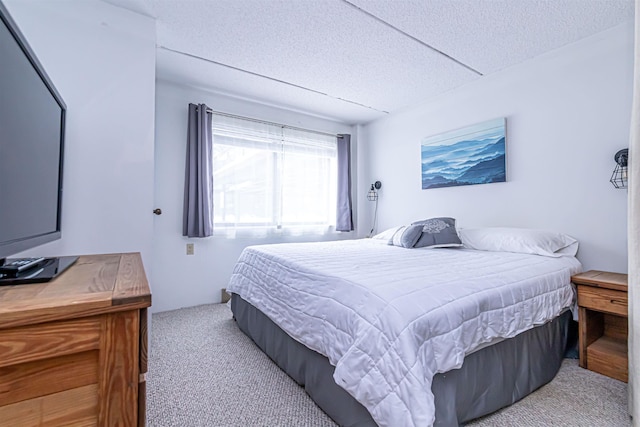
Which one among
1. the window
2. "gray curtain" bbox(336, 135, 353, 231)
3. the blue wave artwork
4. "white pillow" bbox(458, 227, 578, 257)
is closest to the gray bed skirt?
"white pillow" bbox(458, 227, 578, 257)

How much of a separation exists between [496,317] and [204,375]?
1683 mm

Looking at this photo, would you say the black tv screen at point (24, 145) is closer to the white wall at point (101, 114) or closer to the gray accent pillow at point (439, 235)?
the white wall at point (101, 114)

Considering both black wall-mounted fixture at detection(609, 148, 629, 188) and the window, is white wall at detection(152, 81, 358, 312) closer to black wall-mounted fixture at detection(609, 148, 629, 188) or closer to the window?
the window

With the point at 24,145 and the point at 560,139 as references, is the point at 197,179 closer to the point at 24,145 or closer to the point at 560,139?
the point at 24,145

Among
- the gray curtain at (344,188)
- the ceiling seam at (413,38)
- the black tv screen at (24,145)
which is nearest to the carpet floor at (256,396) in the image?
the black tv screen at (24,145)

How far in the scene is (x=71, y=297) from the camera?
24.9 inches

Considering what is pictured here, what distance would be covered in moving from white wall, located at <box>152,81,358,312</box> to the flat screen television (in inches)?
69.9

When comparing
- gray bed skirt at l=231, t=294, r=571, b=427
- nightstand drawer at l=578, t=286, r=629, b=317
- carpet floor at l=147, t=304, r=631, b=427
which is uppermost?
nightstand drawer at l=578, t=286, r=629, b=317

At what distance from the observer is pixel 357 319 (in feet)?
3.84

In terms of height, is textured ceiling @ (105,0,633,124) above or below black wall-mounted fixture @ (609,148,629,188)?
above

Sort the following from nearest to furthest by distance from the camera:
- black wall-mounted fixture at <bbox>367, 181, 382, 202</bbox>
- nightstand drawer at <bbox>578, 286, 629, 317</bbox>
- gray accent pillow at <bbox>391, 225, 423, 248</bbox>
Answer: nightstand drawer at <bbox>578, 286, 629, 317</bbox>
gray accent pillow at <bbox>391, 225, 423, 248</bbox>
black wall-mounted fixture at <bbox>367, 181, 382, 202</bbox>

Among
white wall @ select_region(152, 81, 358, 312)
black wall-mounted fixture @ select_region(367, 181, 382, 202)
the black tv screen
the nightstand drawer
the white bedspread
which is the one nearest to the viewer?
the black tv screen

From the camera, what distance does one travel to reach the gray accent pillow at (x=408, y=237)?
104 inches

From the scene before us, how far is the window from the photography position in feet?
10.7
